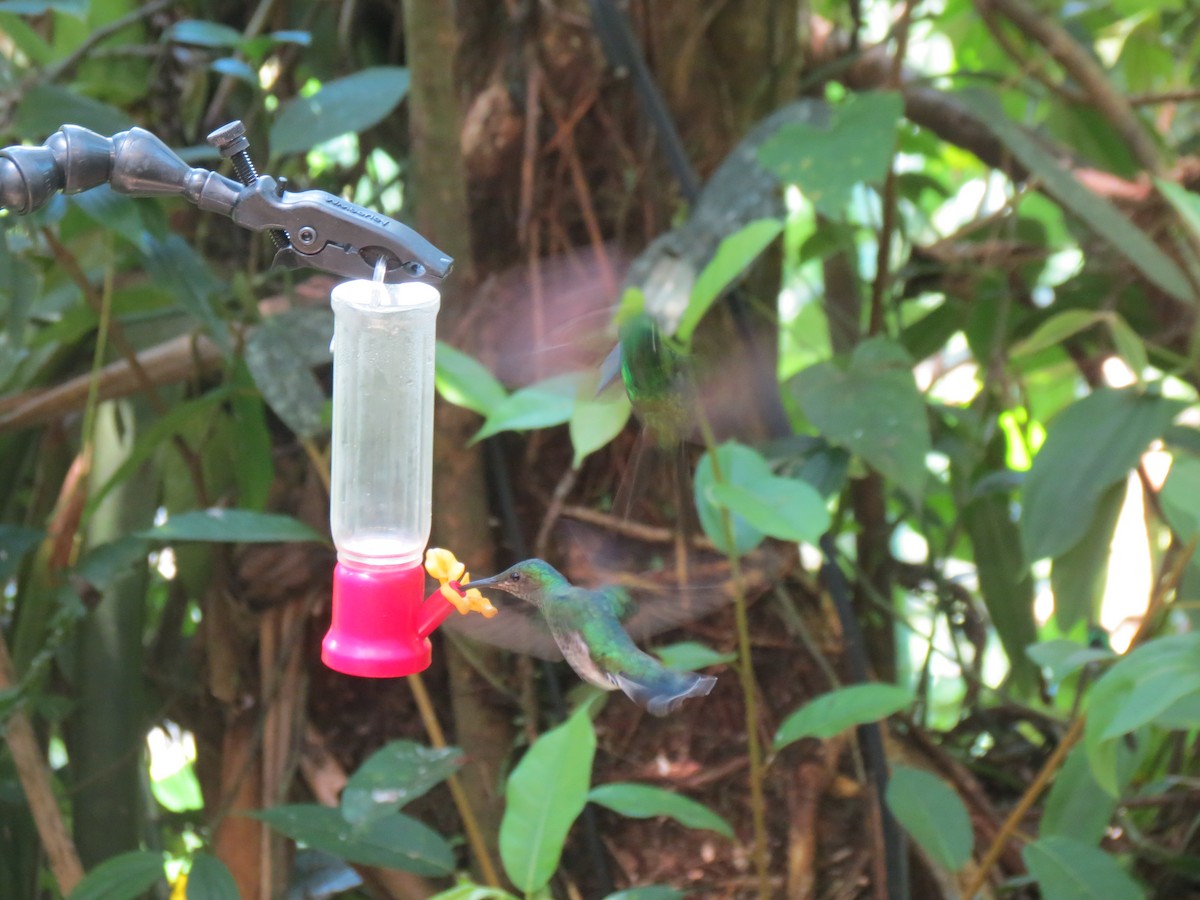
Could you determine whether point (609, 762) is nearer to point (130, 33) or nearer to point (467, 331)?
point (467, 331)

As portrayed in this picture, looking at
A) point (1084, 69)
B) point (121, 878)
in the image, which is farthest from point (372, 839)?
point (1084, 69)

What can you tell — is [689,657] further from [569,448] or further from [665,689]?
[569,448]

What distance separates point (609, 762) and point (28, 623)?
2.35 feet

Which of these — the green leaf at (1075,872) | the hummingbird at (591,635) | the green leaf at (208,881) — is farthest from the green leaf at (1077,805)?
the green leaf at (208,881)

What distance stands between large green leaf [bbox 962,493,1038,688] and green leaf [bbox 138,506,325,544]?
0.90m

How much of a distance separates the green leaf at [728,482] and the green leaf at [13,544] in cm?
79

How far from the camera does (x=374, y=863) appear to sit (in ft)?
4.17

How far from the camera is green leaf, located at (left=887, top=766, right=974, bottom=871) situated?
1.23 meters

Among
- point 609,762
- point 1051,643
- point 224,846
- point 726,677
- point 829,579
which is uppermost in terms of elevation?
point 1051,643

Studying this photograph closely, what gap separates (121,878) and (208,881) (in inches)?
3.2

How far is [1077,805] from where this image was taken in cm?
132

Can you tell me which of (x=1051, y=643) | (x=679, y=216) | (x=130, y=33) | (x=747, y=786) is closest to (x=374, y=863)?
(x=747, y=786)

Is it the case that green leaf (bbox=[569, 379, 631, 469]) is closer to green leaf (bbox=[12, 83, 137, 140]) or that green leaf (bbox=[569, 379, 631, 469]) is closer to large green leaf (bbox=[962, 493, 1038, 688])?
green leaf (bbox=[12, 83, 137, 140])

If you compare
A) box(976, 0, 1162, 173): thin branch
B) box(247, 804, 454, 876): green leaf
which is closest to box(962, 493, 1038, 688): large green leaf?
box(976, 0, 1162, 173): thin branch
